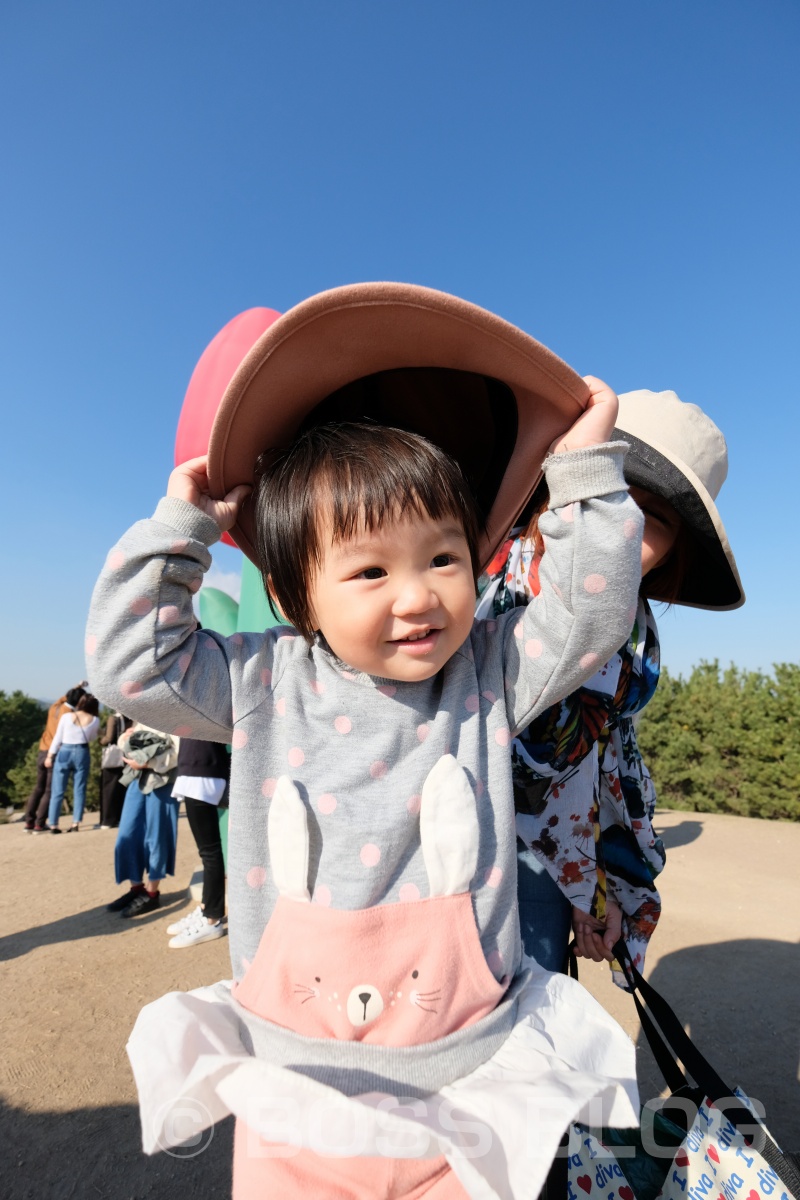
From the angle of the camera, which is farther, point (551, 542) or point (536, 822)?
point (536, 822)

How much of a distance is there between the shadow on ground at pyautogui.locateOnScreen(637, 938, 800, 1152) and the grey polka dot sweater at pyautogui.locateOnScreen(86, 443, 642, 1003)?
2.57 m

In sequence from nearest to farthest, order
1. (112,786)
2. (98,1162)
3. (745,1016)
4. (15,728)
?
(98,1162) < (745,1016) < (112,786) < (15,728)

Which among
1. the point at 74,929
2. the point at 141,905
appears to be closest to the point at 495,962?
the point at 74,929

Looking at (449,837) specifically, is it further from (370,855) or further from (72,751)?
(72,751)

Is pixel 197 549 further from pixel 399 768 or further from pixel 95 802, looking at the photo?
pixel 95 802

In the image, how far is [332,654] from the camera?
1.19 metres

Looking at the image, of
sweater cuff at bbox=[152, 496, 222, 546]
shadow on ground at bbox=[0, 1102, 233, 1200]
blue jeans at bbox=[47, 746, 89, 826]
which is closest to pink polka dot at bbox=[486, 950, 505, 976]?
sweater cuff at bbox=[152, 496, 222, 546]

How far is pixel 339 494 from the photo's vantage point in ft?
3.53

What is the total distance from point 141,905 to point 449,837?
5057 mm

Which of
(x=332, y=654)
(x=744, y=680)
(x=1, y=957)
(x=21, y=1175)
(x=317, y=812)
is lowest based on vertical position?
(x=1, y=957)

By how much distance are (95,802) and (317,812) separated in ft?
43.4

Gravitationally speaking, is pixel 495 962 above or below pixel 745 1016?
above

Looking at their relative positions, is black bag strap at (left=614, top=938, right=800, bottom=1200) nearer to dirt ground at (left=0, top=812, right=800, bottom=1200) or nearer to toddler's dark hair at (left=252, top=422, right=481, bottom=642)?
dirt ground at (left=0, top=812, right=800, bottom=1200)

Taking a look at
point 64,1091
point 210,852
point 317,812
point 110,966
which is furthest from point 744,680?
point 317,812
